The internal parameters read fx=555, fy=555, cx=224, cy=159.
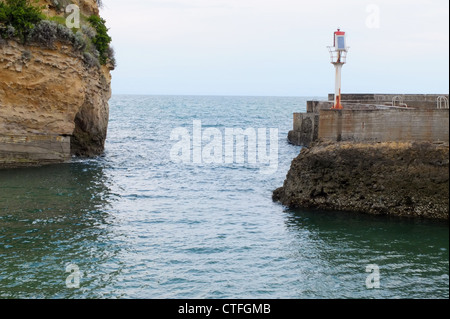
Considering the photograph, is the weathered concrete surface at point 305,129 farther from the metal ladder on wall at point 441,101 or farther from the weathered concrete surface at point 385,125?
the weathered concrete surface at point 385,125

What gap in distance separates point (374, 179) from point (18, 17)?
1679cm

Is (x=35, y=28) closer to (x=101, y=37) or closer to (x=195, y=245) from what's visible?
(x=101, y=37)

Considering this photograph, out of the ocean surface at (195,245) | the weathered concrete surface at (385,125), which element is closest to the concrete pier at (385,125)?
the weathered concrete surface at (385,125)

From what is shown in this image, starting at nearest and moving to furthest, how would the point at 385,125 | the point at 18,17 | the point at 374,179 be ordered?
1. the point at 374,179
2. the point at 385,125
3. the point at 18,17

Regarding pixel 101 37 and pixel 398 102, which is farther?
pixel 101 37

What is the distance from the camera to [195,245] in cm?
1428

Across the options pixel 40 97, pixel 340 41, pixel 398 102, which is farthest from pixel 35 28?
pixel 398 102

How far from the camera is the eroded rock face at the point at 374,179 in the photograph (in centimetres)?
1580

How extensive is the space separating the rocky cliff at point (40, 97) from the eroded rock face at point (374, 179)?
12576 millimetres

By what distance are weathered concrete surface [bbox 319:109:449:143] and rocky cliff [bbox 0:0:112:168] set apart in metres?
13.2
